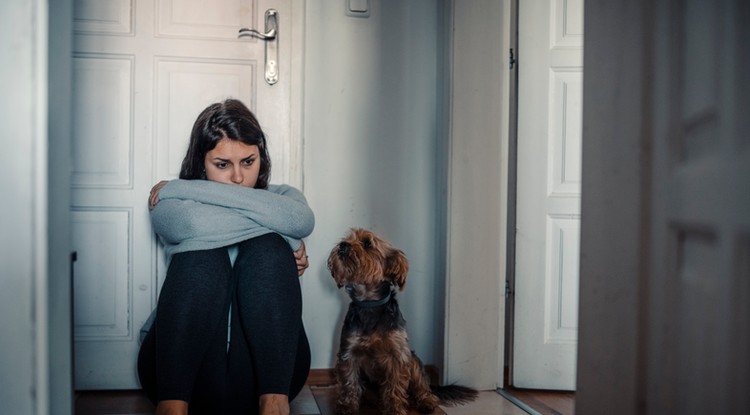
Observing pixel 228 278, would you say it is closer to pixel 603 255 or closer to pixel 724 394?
pixel 603 255

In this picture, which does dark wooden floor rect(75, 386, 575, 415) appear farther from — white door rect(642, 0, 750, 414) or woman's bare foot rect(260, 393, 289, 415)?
white door rect(642, 0, 750, 414)

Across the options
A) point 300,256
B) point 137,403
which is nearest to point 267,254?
point 300,256

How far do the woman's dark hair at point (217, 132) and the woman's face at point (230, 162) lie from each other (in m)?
0.02

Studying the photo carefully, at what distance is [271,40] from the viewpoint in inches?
97.7

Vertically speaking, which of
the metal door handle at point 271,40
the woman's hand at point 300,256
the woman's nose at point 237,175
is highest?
the metal door handle at point 271,40

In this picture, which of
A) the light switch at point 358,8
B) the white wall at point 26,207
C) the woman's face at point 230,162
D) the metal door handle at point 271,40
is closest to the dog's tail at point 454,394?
the woman's face at point 230,162

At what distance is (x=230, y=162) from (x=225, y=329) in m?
0.51

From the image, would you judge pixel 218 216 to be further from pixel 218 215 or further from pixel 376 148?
pixel 376 148

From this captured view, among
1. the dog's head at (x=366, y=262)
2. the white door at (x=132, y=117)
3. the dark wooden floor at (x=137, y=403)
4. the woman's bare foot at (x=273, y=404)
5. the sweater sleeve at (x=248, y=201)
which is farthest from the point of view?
the white door at (x=132, y=117)

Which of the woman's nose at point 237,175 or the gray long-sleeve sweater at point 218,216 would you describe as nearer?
the gray long-sleeve sweater at point 218,216

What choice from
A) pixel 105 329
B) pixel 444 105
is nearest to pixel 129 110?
pixel 105 329

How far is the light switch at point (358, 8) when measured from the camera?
99.7 inches

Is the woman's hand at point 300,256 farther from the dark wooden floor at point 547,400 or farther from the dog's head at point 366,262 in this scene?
the dark wooden floor at point 547,400

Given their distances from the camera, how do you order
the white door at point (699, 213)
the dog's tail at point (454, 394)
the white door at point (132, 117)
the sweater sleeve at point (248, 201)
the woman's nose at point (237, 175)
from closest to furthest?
the white door at point (699, 213)
the sweater sleeve at point (248, 201)
the woman's nose at point (237, 175)
the dog's tail at point (454, 394)
the white door at point (132, 117)
